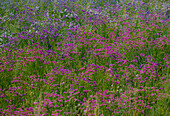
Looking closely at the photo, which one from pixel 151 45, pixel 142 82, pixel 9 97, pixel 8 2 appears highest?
pixel 8 2

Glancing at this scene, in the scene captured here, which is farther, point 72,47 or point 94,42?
point 94,42

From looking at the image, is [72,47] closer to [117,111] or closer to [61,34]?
[61,34]

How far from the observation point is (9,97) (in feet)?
11.7

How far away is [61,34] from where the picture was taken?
20.1 feet

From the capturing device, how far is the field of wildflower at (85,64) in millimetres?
3191

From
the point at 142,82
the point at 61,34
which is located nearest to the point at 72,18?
the point at 61,34

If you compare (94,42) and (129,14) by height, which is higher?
(129,14)

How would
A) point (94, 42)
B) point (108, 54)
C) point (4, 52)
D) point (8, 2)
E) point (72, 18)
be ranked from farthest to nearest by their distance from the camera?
point (8, 2) → point (72, 18) → point (94, 42) → point (4, 52) → point (108, 54)

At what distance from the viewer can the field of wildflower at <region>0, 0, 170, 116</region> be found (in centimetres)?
319

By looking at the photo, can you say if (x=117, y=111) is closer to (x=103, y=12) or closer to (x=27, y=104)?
(x=27, y=104)

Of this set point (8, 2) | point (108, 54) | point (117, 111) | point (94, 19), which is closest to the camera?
point (117, 111)

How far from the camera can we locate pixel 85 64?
4.13 meters

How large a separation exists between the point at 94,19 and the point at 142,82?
12.9 feet

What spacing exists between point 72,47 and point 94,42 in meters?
0.77
